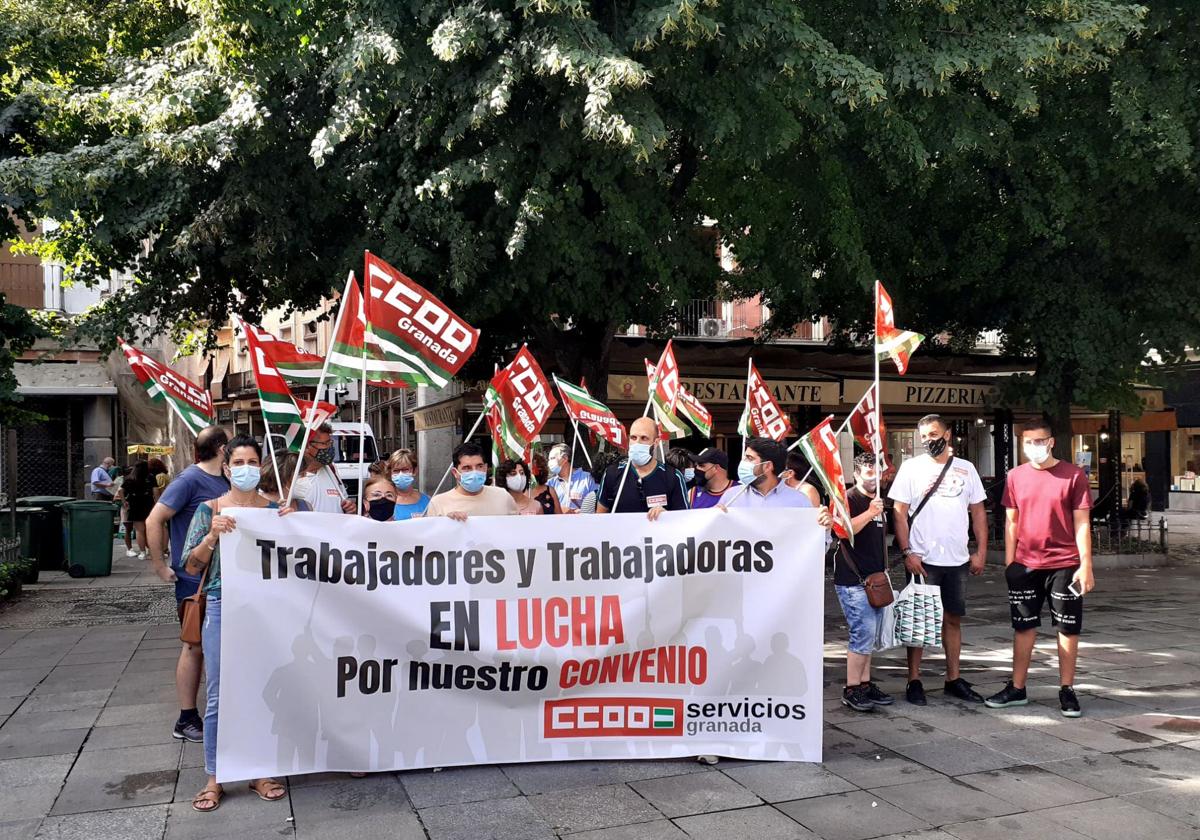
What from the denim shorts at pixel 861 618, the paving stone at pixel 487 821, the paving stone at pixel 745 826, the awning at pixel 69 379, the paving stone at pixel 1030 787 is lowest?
the paving stone at pixel 1030 787

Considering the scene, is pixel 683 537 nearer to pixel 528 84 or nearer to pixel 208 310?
pixel 528 84

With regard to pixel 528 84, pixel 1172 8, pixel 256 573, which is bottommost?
pixel 256 573

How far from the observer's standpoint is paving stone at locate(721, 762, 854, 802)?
525 cm

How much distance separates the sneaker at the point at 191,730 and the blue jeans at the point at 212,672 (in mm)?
1057

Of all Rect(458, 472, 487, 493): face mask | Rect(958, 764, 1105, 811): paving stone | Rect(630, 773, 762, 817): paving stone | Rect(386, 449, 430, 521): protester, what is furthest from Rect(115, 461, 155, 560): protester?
Rect(958, 764, 1105, 811): paving stone

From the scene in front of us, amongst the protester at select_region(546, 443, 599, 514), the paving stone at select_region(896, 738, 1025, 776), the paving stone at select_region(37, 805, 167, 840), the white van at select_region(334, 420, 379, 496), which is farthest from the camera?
the white van at select_region(334, 420, 379, 496)

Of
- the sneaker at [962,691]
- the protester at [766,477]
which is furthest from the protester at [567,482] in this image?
the sneaker at [962,691]

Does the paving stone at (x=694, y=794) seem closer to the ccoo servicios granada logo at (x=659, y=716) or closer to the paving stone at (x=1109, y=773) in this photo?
the ccoo servicios granada logo at (x=659, y=716)

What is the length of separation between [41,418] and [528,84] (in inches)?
306

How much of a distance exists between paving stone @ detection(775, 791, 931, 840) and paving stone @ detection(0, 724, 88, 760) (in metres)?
4.30

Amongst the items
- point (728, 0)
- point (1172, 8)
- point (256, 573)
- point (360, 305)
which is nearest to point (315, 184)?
point (728, 0)

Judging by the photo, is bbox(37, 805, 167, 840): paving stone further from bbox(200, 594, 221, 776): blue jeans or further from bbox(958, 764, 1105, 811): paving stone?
bbox(958, 764, 1105, 811): paving stone

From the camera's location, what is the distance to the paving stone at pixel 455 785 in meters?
5.19

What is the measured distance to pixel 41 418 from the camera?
13219 mm
